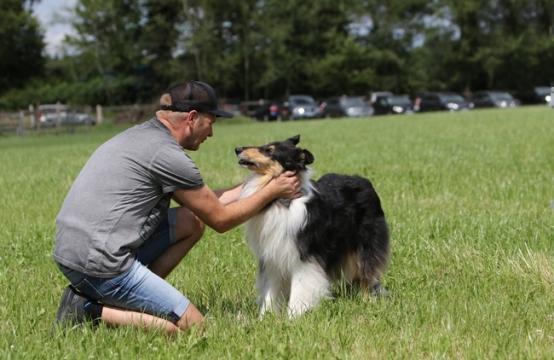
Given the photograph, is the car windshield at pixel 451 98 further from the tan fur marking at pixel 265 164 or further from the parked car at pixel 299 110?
the tan fur marking at pixel 265 164

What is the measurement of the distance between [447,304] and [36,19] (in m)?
61.9

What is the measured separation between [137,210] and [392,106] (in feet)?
160

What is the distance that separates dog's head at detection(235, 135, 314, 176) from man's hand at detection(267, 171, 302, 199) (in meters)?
0.04

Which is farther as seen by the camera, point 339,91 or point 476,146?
point 339,91

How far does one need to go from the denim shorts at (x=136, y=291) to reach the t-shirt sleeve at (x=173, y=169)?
56 centimetres

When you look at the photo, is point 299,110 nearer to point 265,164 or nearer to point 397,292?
point 397,292

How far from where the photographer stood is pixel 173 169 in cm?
446

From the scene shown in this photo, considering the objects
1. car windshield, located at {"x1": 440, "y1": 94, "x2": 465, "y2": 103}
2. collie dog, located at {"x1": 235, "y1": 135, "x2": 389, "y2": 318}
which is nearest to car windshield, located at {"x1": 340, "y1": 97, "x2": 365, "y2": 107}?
car windshield, located at {"x1": 440, "y1": 94, "x2": 465, "y2": 103}

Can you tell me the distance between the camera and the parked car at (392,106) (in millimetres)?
51938

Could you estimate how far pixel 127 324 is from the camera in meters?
4.52

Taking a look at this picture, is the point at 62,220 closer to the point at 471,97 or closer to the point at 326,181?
the point at 326,181

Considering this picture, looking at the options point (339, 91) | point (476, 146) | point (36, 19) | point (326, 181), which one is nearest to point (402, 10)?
point (339, 91)

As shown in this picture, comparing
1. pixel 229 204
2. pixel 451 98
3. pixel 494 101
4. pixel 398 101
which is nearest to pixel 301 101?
pixel 398 101

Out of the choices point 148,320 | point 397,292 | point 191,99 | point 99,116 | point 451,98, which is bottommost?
point 451,98
